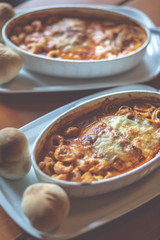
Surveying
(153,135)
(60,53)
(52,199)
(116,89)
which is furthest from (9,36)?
(52,199)

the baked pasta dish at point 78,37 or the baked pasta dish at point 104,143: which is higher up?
the baked pasta dish at point 78,37

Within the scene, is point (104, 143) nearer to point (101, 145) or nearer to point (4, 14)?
point (101, 145)

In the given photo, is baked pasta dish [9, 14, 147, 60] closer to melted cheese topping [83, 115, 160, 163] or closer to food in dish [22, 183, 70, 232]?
melted cheese topping [83, 115, 160, 163]

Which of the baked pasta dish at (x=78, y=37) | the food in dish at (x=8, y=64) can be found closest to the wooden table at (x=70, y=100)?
the food in dish at (x=8, y=64)

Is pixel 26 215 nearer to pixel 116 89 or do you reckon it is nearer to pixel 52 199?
pixel 52 199

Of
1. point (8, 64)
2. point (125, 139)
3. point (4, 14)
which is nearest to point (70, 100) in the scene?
point (8, 64)

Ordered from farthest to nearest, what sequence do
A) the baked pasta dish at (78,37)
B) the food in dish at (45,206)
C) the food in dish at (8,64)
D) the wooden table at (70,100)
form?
the baked pasta dish at (78,37), the food in dish at (8,64), the wooden table at (70,100), the food in dish at (45,206)

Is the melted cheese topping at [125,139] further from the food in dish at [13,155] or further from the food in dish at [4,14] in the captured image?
the food in dish at [4,14]
